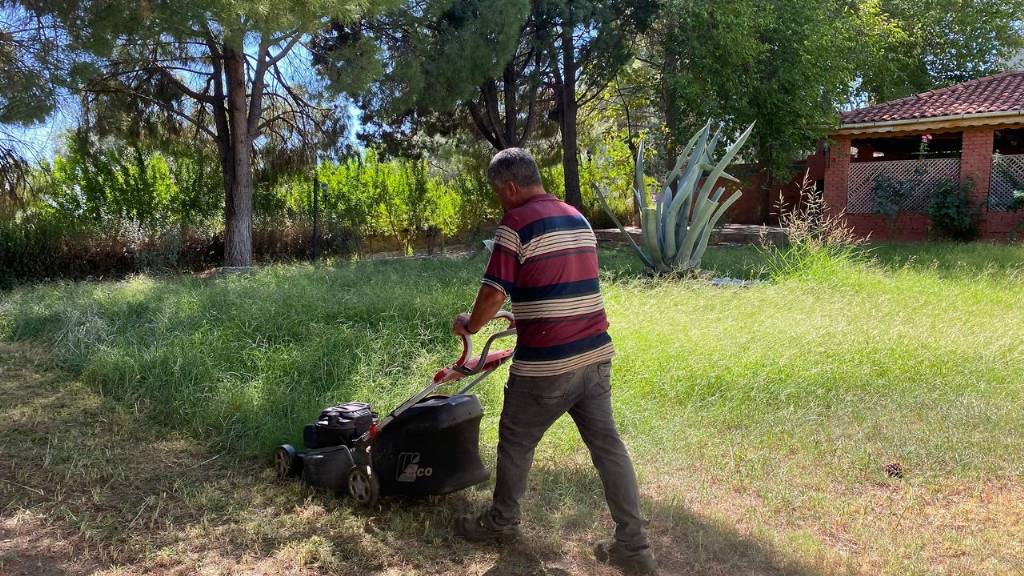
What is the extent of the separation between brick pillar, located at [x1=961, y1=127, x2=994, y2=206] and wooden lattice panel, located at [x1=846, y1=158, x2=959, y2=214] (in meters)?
0.35

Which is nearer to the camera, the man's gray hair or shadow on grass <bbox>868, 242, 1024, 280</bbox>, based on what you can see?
the man's gray hair

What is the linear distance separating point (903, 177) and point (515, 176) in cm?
1634

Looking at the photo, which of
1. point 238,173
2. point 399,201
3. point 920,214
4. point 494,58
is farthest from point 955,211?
point 238,173

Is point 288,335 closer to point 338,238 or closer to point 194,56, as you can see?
point 194,56

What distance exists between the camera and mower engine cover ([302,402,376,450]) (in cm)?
383

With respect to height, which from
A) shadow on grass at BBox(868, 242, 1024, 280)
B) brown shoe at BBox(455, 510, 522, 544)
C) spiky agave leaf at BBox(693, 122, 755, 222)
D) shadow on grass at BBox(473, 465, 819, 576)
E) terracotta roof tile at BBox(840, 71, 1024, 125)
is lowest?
shadow on grass at BBox(473, 465, 819, 576)

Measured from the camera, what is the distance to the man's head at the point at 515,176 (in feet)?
9.79

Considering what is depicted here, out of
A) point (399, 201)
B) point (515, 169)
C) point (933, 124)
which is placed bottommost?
point (515, 169)

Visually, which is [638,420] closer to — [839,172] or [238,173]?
[238,173]

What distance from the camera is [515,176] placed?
2.99 metres

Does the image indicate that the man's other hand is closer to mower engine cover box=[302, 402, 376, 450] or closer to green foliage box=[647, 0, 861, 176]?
mower engine cover box=[302, 402, 376, 450]

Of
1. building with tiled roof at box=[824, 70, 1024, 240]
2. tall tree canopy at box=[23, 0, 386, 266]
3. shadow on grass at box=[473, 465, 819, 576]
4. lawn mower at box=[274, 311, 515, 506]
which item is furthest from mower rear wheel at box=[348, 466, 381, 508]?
building with tiled roof at box=[824, 70, 1024, 240]

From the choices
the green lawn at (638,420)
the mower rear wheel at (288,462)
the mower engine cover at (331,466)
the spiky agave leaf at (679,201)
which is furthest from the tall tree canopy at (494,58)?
the mower engine cover at (331,466)

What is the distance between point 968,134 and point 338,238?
13243 mm
